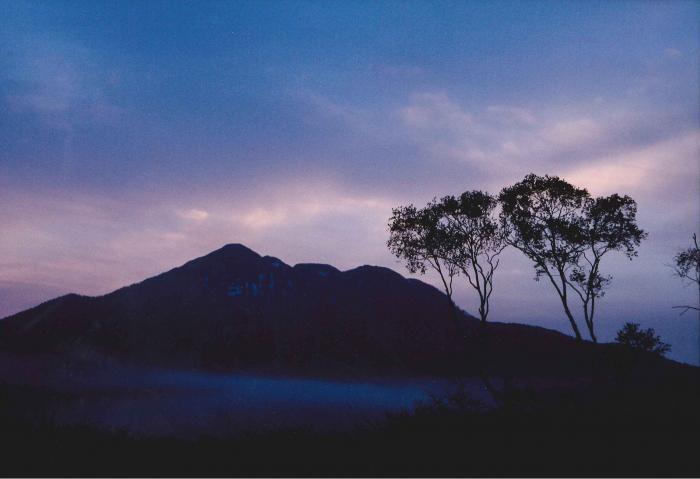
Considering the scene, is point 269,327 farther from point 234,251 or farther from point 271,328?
point 234,251

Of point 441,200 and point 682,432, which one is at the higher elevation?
point 441,200

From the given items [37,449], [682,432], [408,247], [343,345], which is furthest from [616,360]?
[343,345]

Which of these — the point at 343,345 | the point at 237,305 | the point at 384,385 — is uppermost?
the point at 237,305

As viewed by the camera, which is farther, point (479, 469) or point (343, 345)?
point (343, 345)

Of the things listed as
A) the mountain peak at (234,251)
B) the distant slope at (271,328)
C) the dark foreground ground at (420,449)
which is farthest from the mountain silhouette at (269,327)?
the dark foreground ground at (420,449)

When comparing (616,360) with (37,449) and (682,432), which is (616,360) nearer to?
(682,432)
